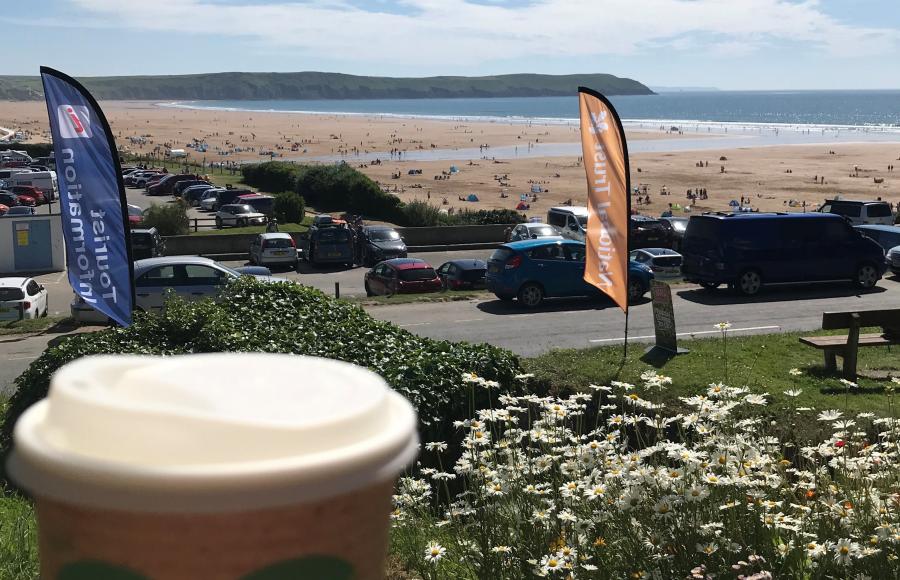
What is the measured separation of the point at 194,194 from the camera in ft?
183

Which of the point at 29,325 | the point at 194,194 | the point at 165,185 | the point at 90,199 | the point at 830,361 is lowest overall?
the point at 29,325

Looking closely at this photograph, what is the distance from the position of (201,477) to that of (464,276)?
83.7 ft

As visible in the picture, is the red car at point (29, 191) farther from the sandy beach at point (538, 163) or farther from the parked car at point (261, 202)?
the sandy beach at point (538, 163)

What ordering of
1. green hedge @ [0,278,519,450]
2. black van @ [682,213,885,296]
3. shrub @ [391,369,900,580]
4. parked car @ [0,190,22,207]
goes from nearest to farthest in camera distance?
1. shrub @ [391,369,900,580]
2. green hedge @ [0,278,519,450]
3. black van @ [682,213,885,296]
4. parked car @ [0,190,22,207]

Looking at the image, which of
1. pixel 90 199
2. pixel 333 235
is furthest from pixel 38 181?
pixel 90 199

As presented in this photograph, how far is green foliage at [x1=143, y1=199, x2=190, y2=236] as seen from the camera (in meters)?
39.9

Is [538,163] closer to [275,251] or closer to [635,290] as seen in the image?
[275,251]

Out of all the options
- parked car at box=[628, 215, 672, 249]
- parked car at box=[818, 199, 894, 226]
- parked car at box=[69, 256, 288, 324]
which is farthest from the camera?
parked car at box=[818, 199, 894, 226]

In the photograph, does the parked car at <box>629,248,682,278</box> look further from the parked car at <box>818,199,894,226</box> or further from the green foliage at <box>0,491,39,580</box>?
the green foliage at <box>0,491,39,580</box>

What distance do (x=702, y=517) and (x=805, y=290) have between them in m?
20.7

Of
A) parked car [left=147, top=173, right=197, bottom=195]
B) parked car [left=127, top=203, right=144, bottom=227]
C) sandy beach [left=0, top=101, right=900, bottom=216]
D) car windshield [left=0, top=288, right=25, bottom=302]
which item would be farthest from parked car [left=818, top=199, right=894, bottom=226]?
parked car [left=147, top=173, right=197, bottom=195]

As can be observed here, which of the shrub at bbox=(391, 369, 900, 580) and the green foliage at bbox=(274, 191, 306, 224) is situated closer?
the shrub at bbox=(391, 369, 900, 580)

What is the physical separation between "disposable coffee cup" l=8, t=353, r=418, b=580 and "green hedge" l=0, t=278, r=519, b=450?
776cm

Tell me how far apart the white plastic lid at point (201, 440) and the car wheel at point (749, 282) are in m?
23.3
